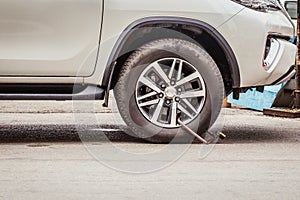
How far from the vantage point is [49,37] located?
5.90 meters

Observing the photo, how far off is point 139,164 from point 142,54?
123 centimetres

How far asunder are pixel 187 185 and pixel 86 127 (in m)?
3.11

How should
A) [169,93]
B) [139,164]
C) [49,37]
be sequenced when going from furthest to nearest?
[169,93] < [49,37] < [139,164]

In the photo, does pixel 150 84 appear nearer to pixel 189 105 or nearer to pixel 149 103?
pixel 149 103

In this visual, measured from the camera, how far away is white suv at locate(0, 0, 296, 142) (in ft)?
19.3

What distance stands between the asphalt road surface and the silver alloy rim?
25cm

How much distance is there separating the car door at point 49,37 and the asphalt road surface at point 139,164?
640mm

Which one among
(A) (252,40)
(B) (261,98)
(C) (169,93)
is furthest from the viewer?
(B) (261,98)

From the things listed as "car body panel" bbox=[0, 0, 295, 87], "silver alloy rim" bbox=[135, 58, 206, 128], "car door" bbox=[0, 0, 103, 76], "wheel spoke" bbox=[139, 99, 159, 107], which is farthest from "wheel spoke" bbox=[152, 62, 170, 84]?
"car door" bbox=[0, 0, 103, 76]

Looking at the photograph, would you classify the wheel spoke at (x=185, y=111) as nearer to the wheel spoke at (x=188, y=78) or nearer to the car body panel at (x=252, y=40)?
the wheel spoke at (x=188, y=78)

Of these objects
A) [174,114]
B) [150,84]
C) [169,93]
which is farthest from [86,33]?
[174,114]

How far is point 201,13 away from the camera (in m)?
6.07

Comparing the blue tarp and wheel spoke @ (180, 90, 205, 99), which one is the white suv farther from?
the blue tarp

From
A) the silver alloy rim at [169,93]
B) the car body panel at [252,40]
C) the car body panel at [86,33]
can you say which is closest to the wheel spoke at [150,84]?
the silver alloy rim at [169,93]
